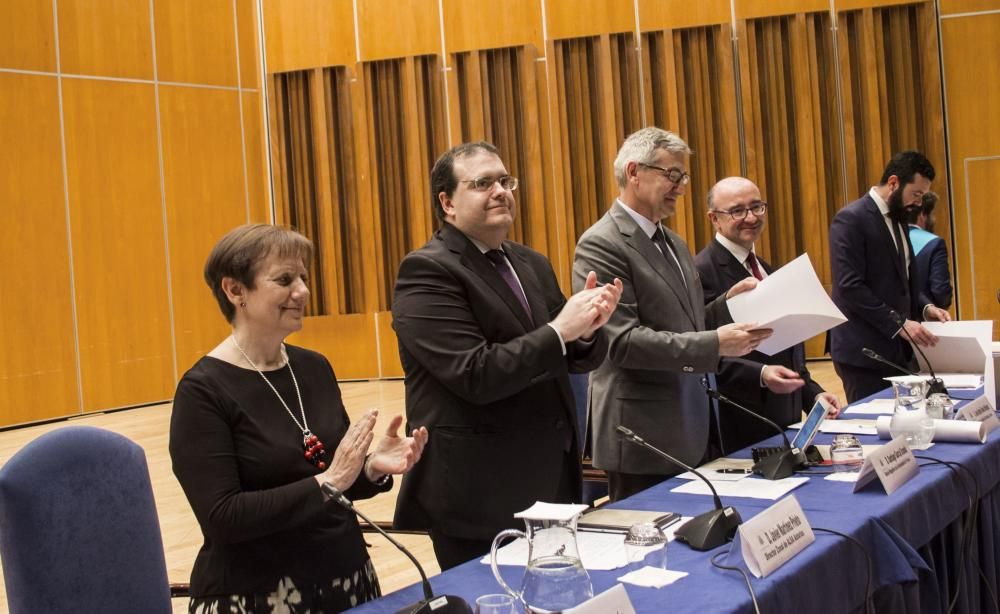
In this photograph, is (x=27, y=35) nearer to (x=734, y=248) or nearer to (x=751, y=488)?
(x=734, y=248)

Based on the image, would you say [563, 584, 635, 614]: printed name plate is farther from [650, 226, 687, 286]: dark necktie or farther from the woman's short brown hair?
[650, 226, 687, 286]: dark necktie

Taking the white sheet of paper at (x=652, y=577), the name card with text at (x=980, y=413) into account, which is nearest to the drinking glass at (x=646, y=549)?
the white sheet of paper at (x=652, y=577)

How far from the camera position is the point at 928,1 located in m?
9.23

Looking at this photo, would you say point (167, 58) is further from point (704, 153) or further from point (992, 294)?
point (992, 294)

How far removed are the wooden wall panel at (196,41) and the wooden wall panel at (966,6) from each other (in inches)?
273

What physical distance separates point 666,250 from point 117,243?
759cm

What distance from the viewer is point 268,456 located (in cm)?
204

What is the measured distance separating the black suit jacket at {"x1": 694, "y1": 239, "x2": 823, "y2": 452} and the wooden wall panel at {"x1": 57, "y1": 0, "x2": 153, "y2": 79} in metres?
7.53

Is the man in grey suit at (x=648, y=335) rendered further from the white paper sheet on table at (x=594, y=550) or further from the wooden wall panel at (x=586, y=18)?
the wooden wall panel at (x=586, y=18)

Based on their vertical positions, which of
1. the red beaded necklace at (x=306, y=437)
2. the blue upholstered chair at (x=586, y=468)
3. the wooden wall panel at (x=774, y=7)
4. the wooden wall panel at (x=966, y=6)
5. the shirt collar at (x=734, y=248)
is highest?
the wooden wall panel at (x=774, y=7)

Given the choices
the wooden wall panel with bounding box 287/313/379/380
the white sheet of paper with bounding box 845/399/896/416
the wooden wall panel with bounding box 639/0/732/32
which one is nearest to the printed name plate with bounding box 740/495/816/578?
the white sheet of paper with bounding box 845/399/896/416

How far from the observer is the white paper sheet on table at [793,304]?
9.07 ft

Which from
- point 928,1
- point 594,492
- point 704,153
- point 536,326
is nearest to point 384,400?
point 704,153

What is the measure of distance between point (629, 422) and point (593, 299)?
70 centimetres
